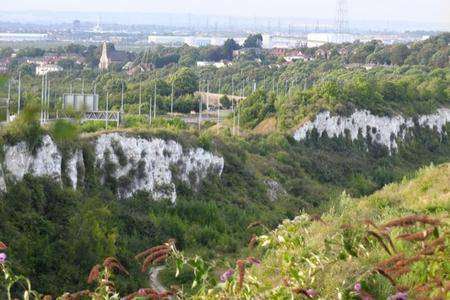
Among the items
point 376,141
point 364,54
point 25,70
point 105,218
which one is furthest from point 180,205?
point 364,54

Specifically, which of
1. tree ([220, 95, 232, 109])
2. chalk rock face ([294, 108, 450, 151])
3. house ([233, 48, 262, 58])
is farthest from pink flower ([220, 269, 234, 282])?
house ([233, 48, 262, 58])

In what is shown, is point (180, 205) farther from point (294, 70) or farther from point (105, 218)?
point (294, 70)

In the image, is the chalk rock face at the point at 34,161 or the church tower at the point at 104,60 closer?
the chalk rock face at the point at 34,161

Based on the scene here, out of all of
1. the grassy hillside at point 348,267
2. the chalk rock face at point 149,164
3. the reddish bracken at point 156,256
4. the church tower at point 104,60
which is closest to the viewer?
the reddish bracken at point 156,256

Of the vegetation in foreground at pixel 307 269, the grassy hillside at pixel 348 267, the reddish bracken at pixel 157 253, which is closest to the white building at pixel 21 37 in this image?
the grassy hillside at pixel 348 267

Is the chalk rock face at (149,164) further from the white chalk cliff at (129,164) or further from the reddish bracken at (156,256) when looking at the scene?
the reddish bracken at (156,256)

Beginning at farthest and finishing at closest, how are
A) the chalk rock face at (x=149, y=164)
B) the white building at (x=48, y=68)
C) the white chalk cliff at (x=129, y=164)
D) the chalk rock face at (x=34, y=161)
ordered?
1. the white building at (x=48, y=68)
2. the chalk rock face at (x=149, y=164)
3. the white chalk cliff at (x=129, y=164)
4. the chalk rock face at (x=34, y=161)
